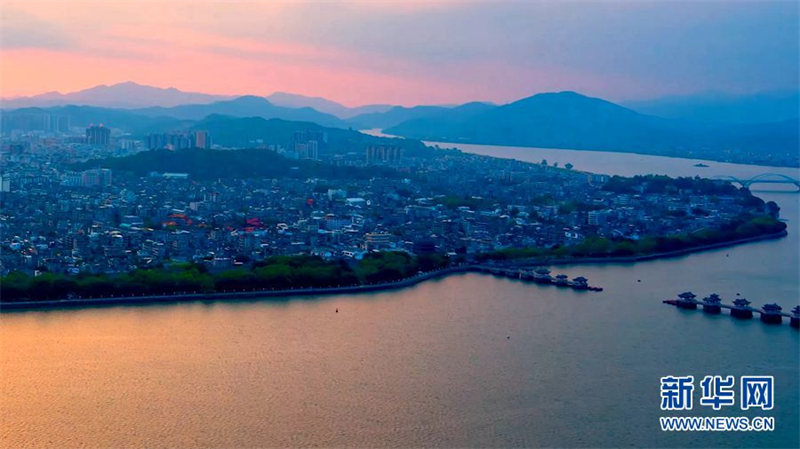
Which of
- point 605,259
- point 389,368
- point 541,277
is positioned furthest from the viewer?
point 605,259

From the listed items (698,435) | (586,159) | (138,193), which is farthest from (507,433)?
(586,159)

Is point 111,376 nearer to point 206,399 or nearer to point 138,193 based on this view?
point 206,399

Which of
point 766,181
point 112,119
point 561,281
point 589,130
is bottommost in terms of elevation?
point 561,281

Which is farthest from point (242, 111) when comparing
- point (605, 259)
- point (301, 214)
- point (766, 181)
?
point (605, 259)

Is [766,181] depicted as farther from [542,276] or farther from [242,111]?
[242,111]

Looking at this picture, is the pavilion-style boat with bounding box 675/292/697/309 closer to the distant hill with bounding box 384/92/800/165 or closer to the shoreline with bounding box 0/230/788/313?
the shoreline with bounding box 0/230/788/313

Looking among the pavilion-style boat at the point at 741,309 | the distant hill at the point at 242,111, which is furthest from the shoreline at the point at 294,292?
→ the distant hill at the point at 242,111
